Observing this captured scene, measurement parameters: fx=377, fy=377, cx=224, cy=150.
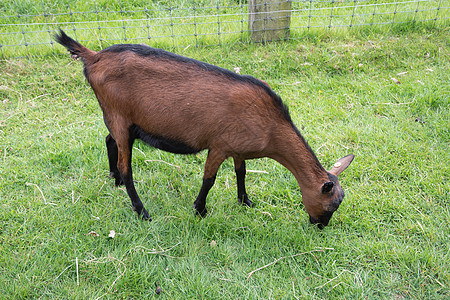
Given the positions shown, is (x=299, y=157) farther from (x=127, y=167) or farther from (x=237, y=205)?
(x=127, y=167)

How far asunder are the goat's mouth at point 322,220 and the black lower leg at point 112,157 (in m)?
2.15

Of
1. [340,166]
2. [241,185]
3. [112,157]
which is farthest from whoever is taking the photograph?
[112,157]

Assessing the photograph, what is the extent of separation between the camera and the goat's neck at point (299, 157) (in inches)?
139

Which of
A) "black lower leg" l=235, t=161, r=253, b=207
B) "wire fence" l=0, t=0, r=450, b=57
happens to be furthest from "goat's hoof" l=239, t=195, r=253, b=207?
"wire fence" l=0, t=0, r=450, b=57

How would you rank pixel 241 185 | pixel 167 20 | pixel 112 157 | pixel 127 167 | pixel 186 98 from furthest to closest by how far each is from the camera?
1. pixel 167 20
2. pixel 112 157
3. pixel 241 185
4. pixel 127 167
5. pixel 186 98

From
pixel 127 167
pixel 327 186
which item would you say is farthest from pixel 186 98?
pixel 327 186

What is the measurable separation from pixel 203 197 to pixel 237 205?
0.50 metres

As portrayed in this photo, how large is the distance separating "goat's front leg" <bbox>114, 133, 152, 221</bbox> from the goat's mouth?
65.6 inches

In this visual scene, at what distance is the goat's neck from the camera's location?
353cm

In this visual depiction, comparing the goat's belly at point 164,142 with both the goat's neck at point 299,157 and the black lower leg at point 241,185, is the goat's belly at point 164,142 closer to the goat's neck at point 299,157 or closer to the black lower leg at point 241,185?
the black lower leg at point 241,185

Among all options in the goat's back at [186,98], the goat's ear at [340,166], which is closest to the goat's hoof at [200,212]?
the goat's back at [186,98]

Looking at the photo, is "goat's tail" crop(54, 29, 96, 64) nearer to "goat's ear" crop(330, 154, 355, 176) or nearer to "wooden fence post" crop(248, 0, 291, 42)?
"goat's ear" crop(330, 154, 355, 176)

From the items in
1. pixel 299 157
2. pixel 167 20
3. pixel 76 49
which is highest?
pixel 76 49

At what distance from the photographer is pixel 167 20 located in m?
7.09
